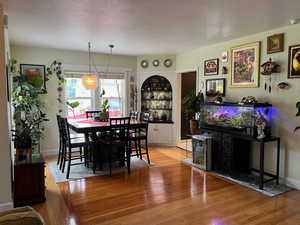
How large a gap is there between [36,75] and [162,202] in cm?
386

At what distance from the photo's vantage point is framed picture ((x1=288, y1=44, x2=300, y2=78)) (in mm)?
3236

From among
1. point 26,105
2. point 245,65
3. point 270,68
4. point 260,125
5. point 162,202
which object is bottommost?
point 162,202

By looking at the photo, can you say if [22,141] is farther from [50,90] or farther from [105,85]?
[105,85]

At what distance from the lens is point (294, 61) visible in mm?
3279

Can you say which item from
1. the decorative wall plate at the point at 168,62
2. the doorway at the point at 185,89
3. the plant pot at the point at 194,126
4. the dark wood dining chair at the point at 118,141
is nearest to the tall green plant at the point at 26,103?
the dark wood dining chair at the point at 118,141

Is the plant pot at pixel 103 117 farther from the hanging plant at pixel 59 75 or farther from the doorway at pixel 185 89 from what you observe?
the doorway at pixel 185 89

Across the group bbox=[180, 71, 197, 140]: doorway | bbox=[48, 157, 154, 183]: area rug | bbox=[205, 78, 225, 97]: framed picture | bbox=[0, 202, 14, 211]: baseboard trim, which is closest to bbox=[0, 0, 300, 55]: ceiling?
bbox=[205, 78, 225, 97]: framed picture

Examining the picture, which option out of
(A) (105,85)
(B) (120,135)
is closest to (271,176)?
(B) (120,135)

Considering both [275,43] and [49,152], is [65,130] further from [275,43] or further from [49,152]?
[275,43]

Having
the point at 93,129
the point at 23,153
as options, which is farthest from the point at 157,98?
the point at 23,153

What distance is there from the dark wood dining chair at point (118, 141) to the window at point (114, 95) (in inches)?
69.2

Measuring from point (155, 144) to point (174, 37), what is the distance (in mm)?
3037

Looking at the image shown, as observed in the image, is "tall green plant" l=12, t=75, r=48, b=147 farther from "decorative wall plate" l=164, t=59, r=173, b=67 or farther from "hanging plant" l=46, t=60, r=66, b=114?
"decorative wall plate" l=164, t=59, r=173, b=67

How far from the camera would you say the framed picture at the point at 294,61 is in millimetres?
3236
